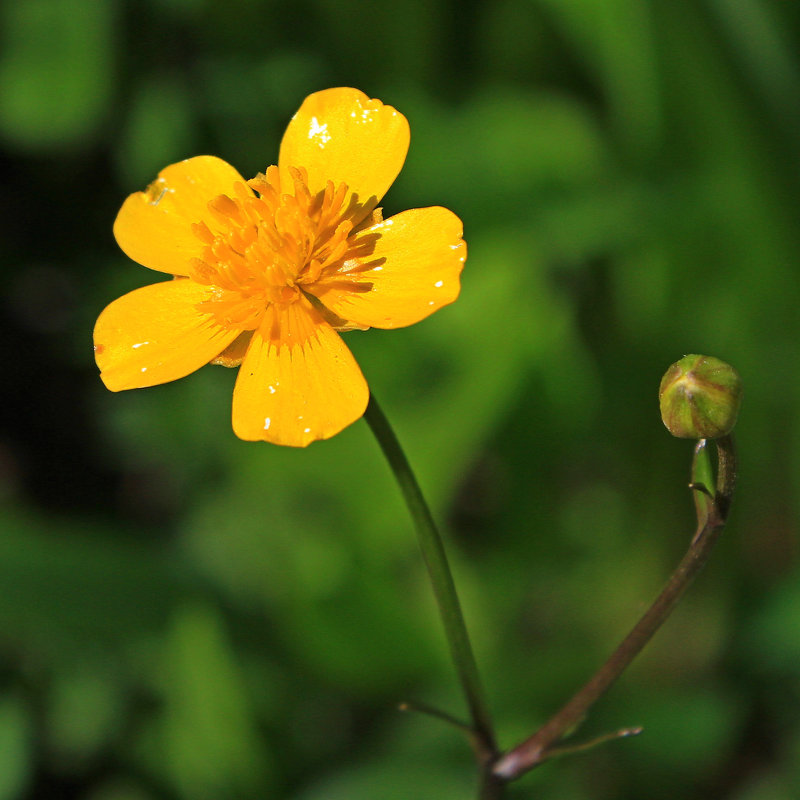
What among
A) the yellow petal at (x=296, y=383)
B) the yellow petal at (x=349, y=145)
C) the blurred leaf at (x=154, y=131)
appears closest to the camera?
the yellow petal at (x=296, y=383)

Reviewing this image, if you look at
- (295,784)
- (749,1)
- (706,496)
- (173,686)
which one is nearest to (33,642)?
(173,686)

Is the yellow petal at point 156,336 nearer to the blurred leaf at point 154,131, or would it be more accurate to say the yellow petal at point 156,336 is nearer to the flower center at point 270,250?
the flower center at point 270,250

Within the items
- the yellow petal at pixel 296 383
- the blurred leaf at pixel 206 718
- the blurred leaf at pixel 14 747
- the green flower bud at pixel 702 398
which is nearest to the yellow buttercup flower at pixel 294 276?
the yellow petal at pixel 296 383

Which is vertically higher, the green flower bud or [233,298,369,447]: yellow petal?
[233,298,369,447]: yellow petal

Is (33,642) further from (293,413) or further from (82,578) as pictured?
(293,413)

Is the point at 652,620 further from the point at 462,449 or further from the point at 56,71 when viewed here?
the point at 56,71

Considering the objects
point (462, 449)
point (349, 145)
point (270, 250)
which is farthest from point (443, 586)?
point (462, 449)

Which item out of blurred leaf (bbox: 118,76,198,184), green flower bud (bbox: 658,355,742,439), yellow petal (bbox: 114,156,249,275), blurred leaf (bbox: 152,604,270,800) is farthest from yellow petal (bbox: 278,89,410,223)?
blurred leaf (bbox: 118,76,198,184)

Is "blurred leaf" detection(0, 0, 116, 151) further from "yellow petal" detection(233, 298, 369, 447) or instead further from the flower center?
"yellow petal" detection(233, 298, 369, 447)
